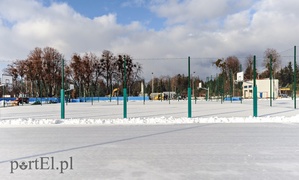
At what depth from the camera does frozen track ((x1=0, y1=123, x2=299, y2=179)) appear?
194 inches

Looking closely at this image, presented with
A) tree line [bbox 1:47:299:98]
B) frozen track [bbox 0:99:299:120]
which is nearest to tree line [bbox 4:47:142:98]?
tree line [bbox 1:47:299:98]

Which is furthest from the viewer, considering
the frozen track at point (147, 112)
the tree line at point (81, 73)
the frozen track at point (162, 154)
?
the tree line at point (81, 73)

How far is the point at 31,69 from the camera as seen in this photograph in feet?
175

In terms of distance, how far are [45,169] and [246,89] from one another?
6298 cm

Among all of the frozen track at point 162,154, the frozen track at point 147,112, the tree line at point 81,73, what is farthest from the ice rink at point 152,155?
the tree line at point 81,73

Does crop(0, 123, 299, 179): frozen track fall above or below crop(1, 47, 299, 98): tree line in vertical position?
below

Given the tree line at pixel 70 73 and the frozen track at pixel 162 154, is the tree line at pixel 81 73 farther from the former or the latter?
the frozen track at pixel 162 154

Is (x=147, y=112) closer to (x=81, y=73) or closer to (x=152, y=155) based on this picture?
(x=152, y=155)

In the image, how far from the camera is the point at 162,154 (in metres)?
6.37

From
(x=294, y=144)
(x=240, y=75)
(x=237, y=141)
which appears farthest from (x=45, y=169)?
(x=240, y=75)

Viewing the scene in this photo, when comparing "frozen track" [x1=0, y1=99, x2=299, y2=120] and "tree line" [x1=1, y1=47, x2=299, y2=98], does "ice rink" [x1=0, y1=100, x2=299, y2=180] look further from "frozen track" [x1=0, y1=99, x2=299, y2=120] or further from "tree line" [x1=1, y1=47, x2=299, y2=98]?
"tree line" [x1=1, y1=47, x2=299, y2=98]

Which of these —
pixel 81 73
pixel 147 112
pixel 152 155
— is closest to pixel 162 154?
pixel 152 155

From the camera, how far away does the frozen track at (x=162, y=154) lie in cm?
492

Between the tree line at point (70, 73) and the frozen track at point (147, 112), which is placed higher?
the tree line at point (70, 73)
